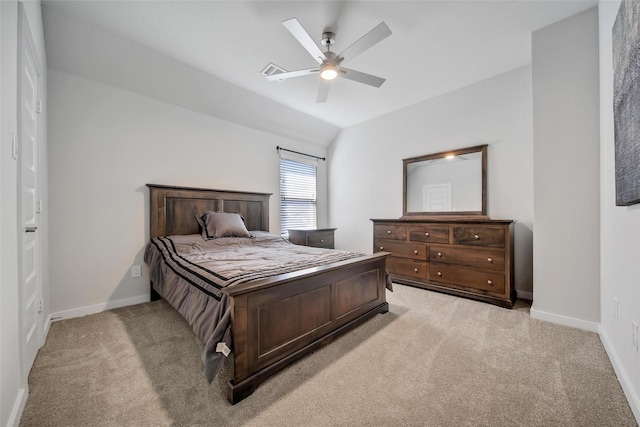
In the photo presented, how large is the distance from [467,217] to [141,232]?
4.06 m

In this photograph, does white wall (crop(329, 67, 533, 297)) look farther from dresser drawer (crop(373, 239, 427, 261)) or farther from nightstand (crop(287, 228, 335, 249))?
dresser drawer (crop(373, 239, 427, 261))

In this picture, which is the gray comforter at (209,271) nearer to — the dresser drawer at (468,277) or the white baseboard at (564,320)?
the dresser drawer at (468,277)

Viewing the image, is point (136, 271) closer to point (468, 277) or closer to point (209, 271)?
point (209, 271)

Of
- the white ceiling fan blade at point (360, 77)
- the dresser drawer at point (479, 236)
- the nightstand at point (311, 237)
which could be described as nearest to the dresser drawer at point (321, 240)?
the nightstand at point (311, 237)

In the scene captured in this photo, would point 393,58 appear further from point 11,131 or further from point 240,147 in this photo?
Answer: point 11,131

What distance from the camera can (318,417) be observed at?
4.14ft

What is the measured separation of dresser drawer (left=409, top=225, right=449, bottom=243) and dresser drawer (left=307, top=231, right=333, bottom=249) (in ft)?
5.17

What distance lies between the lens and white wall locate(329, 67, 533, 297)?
9.84 feet

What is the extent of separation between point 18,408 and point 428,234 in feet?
11.8

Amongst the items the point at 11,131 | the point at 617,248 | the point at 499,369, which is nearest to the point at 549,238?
the point at 617,248

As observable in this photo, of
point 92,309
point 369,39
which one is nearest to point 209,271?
point 92,309

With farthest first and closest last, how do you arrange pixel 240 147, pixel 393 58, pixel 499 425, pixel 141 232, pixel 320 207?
pixel 320 207 → pixel 240 147 → pixel 141 232 → pixel 393 58 → pixel 499 425

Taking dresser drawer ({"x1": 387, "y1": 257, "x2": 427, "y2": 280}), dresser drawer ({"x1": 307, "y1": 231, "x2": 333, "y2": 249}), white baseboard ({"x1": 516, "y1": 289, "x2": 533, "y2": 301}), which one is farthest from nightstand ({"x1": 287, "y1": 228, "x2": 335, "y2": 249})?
white baseboard ({"x1": 516, "y1": 289, "x2": 533, "y2": 301})

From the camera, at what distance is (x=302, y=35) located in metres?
1.96
